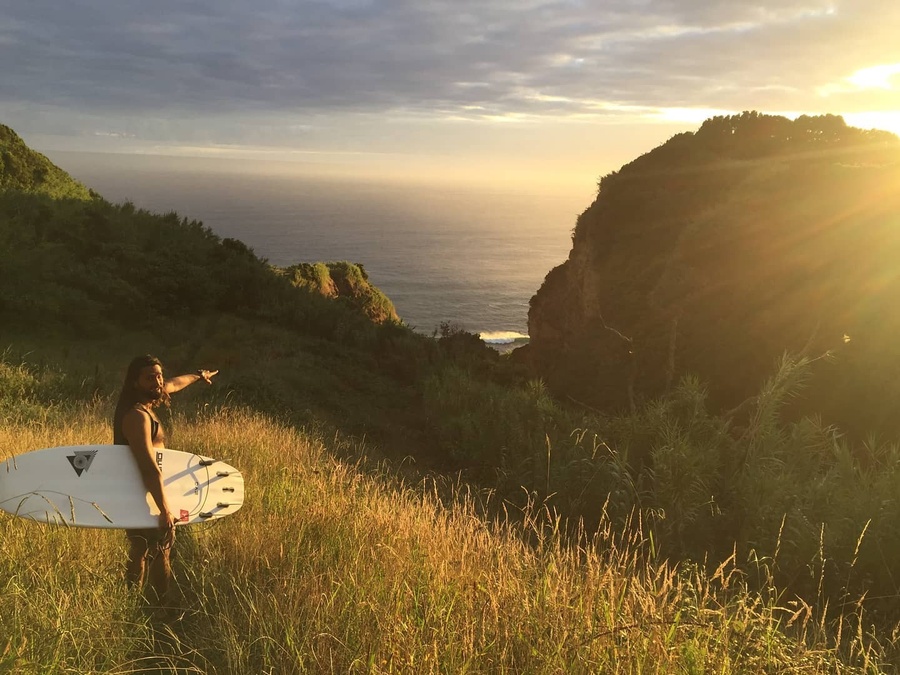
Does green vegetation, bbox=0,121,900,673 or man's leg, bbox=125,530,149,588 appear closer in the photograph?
green vegetation, bbox=0,121,900,673

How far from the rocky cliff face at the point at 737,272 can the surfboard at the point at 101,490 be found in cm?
985

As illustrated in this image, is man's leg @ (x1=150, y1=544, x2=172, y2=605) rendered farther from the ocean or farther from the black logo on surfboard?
the ocean

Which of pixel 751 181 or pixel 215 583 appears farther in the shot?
pixel 751 181

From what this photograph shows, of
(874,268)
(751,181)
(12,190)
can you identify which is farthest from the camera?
(12,190)

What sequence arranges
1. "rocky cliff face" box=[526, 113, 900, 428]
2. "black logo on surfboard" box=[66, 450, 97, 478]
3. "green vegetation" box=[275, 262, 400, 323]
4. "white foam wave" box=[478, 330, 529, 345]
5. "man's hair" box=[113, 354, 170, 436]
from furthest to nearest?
1. "white foam wave" box=[478, 330, 529, 345]
2. "green vegetation" box=[275, 262, 400, 323]
3. "rocky cliff face" box=[526, 113, 900, 428]
4. "black logo on surfboard" box=[66, 450, 97, 478]
5. "man's hair" box=[113, 354, 170, 436]

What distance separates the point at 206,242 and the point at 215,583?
26.0 metres

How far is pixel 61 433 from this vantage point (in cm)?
732

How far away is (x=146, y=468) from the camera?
12.3 feet

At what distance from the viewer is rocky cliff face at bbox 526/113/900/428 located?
15094 mm

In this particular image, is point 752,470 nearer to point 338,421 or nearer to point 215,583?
point 215,583

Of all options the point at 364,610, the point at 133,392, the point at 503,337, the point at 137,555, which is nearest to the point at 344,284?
the point at 133,392

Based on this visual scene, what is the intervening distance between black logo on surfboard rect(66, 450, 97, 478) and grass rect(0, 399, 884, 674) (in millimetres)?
426

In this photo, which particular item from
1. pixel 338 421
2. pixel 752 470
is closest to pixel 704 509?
pixel 752 470

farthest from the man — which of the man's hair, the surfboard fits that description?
the surfboard
